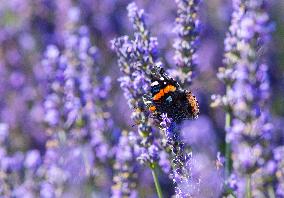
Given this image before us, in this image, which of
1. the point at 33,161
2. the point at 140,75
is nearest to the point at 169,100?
the point at 140,75

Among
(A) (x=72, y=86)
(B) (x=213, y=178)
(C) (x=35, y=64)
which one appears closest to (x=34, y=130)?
(C) (x=35, y=64)

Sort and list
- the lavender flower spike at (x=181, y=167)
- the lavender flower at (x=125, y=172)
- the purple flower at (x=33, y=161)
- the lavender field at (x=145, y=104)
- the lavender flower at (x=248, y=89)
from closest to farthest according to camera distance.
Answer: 1. the lavender flower spike at (x=181, y=167)
2. the lavender field at (x=145, y=104)
3. the lavender flower at (x=248, y=89)
4. the lavender flower at (x=125, y=172)
5. the purple flower at (x=33, y=161)

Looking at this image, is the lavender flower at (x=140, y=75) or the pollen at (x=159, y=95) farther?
the lavender flower at (x=140, y=75)

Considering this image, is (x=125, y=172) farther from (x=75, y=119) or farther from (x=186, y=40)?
Result: (x=186, y=40)

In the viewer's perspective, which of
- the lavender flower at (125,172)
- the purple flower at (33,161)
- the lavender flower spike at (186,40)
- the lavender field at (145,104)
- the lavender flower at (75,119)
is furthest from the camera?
the purple flower at (33,161)

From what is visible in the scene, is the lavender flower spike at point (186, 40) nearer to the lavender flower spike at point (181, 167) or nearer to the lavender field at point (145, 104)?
the lavender field at point (145, 104)

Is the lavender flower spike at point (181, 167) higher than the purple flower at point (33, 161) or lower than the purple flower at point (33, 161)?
lower

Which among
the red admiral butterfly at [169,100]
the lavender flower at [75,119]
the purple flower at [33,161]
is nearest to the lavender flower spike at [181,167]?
the red admiral butterfly at [169,100]

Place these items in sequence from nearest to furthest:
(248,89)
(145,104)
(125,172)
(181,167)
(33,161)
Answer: (181,167) < (145,104) < (248,89) < (125,172) < (33,161)
